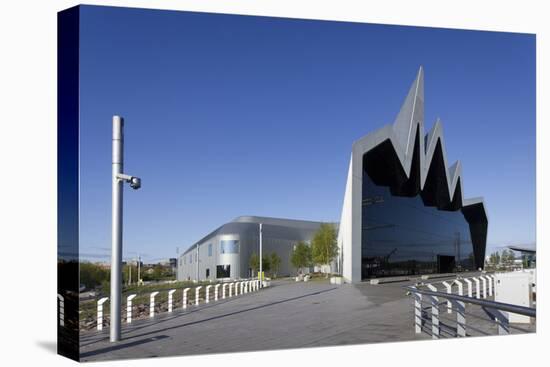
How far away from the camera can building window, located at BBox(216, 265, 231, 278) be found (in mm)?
20938

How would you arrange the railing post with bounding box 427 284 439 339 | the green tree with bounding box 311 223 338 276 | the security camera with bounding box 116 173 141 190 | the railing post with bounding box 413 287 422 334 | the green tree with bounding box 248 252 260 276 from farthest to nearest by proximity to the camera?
the green tree with bounding box 311 223 338 276 < the green tree with bounding box 248 252 260 276 < the railing post with bounding box 413 287 422 334 < the railing post with bounding box 427 284 439 339 < the security camera with bounding box 116 173 141 190

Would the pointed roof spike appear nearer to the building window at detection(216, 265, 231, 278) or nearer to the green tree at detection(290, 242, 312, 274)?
the green tree at detection(290, 242, 312, 274)

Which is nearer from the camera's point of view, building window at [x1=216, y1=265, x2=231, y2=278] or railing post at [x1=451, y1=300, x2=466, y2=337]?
railing post at [x1=451, y1=300, x2=466, y2=337]

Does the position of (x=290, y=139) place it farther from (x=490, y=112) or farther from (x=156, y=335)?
(x=156, y=335)

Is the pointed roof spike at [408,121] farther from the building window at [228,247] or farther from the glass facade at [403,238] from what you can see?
the building window at [228,247]

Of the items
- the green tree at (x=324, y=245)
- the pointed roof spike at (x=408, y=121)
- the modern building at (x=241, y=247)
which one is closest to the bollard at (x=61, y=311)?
the modern building at (x=241, y=247)

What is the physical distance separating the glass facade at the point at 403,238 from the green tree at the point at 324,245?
1.24 meters

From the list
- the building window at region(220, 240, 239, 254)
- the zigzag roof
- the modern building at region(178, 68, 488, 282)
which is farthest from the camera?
the zigzag roof

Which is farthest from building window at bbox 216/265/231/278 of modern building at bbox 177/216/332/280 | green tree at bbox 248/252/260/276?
green tree at bbox 248/252/260/276

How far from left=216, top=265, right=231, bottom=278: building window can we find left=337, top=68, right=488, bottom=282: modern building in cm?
386

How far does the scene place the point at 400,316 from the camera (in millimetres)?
12898

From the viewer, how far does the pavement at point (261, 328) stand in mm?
9774
